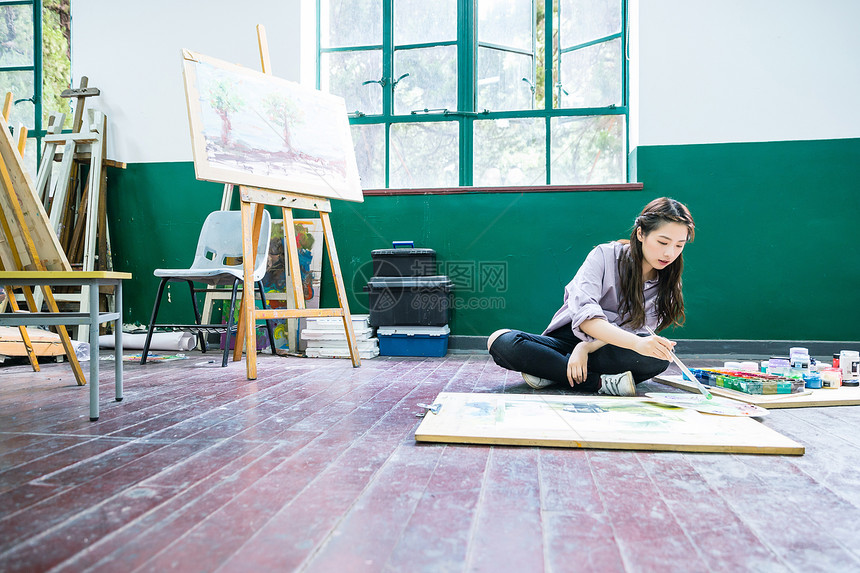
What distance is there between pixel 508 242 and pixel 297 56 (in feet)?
6.36

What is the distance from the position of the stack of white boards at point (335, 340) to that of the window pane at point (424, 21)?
207cm

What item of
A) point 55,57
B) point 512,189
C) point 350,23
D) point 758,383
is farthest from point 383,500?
point 55,57

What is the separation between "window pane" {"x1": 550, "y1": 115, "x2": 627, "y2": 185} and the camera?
3.77 meters

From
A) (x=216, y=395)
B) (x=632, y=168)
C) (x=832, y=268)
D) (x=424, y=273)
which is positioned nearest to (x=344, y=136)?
(x=424, y=273)

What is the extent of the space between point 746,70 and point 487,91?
1.63 m

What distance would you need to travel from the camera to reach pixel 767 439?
1.33m

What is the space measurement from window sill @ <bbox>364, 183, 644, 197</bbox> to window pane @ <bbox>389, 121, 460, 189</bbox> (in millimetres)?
196

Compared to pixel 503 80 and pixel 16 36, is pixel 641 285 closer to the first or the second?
pixel 503 80

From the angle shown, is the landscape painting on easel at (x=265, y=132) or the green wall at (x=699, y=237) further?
the green wall at (x=699, y=237)

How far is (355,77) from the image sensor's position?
13.2ft

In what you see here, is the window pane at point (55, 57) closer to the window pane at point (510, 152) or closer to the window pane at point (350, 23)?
the window pane at point (350, 23)

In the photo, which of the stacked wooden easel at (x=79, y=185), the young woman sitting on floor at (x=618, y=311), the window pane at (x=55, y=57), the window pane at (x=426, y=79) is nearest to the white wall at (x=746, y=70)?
the window pane at (x=426, y=79)

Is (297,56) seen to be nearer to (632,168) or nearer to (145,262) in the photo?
(145,262)

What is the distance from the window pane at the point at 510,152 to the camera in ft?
12.6
